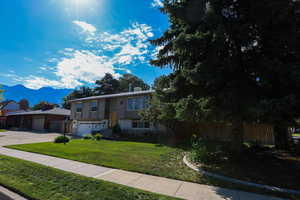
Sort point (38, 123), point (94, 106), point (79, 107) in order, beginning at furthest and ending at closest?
point (38, 123) → point (79, 107) → point (94, 106)

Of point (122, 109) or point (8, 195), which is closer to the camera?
point (8, 195)

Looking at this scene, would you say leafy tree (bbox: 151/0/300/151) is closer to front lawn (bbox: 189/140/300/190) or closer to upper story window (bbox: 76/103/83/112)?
front lawn (bbox: 189/140/300/190)

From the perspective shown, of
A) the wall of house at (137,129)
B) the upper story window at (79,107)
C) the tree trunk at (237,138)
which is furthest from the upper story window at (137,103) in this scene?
the tree trunk at (237,138)

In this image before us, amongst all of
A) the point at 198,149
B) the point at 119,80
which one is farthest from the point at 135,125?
the point at 119,80

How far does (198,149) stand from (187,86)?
2.63m

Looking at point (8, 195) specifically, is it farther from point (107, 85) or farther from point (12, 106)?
point (12, 106)

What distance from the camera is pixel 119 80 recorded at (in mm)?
49625

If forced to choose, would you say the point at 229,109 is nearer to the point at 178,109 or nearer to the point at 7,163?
the point at 178,109

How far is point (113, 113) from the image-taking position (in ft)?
66.8

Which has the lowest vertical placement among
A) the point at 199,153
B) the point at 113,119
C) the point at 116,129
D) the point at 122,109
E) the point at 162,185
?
the point at 162,185

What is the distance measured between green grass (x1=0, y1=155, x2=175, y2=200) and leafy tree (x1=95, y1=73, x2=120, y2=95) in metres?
41.5

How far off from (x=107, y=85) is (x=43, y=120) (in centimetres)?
2001

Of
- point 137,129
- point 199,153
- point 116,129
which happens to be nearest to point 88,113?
point 116,129

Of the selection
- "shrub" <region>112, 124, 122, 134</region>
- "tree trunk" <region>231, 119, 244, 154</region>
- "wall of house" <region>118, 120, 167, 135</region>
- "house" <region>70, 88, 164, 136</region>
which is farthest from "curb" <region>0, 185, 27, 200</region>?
"shrub" <region>112, 124, 122, 134</region>
